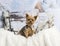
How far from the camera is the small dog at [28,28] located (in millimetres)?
896

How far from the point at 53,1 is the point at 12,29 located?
355mm

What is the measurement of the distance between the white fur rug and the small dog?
3 centimetres

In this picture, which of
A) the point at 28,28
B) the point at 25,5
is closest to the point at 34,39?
the point at 28,28

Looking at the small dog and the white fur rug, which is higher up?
the small dog

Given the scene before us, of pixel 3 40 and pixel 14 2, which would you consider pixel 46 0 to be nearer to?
pixel 14 2

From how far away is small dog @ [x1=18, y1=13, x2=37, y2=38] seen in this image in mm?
896

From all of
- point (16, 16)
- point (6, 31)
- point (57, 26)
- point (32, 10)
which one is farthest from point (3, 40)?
point (57, 26)

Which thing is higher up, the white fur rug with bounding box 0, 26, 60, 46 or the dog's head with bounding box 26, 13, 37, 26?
the dog's head with bounding box 26, 13, 37, 26

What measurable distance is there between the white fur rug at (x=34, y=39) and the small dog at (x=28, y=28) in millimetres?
29

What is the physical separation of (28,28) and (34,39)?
0.30 ft

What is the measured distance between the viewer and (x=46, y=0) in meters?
0.91

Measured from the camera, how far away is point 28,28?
35.6 inches

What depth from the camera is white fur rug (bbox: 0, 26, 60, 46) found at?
33.0 inches

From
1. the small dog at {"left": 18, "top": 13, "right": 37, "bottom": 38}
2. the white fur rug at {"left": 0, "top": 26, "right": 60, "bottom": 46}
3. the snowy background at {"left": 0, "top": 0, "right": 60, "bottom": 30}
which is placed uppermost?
the snowy background at {"left": 0, "top": 0, "right": 60, "bottom": 30}
